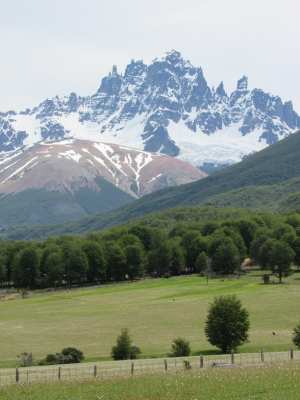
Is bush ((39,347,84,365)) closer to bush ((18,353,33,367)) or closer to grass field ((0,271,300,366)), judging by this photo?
bush ((18,353,33,367))

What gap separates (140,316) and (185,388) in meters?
80.5

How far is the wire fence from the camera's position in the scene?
218 feet

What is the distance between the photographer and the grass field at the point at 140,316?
4035 inches

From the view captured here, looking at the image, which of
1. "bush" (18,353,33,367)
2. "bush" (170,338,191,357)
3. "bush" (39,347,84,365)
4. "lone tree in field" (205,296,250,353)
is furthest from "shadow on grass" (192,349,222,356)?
"bush" (18,353,33,367)

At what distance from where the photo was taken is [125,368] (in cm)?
7319

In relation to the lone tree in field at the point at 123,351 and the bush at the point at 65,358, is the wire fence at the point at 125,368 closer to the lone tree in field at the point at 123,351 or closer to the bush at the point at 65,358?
the lone tree in field at the point at 123,351

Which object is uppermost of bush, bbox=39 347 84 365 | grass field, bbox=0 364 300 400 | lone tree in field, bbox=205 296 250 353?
lone tree in field, bbox=205 296 250 353

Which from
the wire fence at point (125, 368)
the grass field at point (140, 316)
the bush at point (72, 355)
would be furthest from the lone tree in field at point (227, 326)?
the bush at point (72, 355)

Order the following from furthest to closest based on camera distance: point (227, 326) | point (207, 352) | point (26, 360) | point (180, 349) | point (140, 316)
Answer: point (140, 316) → point (227, 326) → point (207, 352) → point (180, 349) → point (26, 360)

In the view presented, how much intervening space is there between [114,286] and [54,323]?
70.8 meters

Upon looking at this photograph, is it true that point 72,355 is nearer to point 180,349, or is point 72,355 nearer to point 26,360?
point 26,360

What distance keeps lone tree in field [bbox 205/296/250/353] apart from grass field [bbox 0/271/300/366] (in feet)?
→ 6.52

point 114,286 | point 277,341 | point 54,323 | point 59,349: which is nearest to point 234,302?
point 277,341

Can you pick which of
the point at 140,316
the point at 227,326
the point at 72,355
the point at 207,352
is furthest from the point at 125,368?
the point at 140,316
